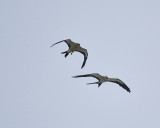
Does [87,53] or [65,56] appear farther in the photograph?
[87,53]

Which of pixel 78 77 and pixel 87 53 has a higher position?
pixel 87 53

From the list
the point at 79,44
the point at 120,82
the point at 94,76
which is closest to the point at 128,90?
the point at 120,82

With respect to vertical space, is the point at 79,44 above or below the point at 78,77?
above

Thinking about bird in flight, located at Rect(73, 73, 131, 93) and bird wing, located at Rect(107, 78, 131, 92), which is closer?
bird in flight, located at Rect(73, 73, 131, 93)

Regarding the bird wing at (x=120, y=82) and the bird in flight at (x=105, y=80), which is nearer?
the bird in flight at (x=105, y=80)

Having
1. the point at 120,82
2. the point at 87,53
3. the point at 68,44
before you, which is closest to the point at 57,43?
the point at 68,44

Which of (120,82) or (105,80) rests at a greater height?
(120,82)

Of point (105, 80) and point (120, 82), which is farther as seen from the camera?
point (120, 82)

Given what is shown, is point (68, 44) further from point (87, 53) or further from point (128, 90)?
point (128, 90)

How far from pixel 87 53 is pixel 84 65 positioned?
4.26ft

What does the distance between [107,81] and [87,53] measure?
373 centimetres

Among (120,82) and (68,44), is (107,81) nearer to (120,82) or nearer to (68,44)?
(120,82)

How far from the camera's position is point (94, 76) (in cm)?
4200

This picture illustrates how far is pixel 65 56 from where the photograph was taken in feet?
133
